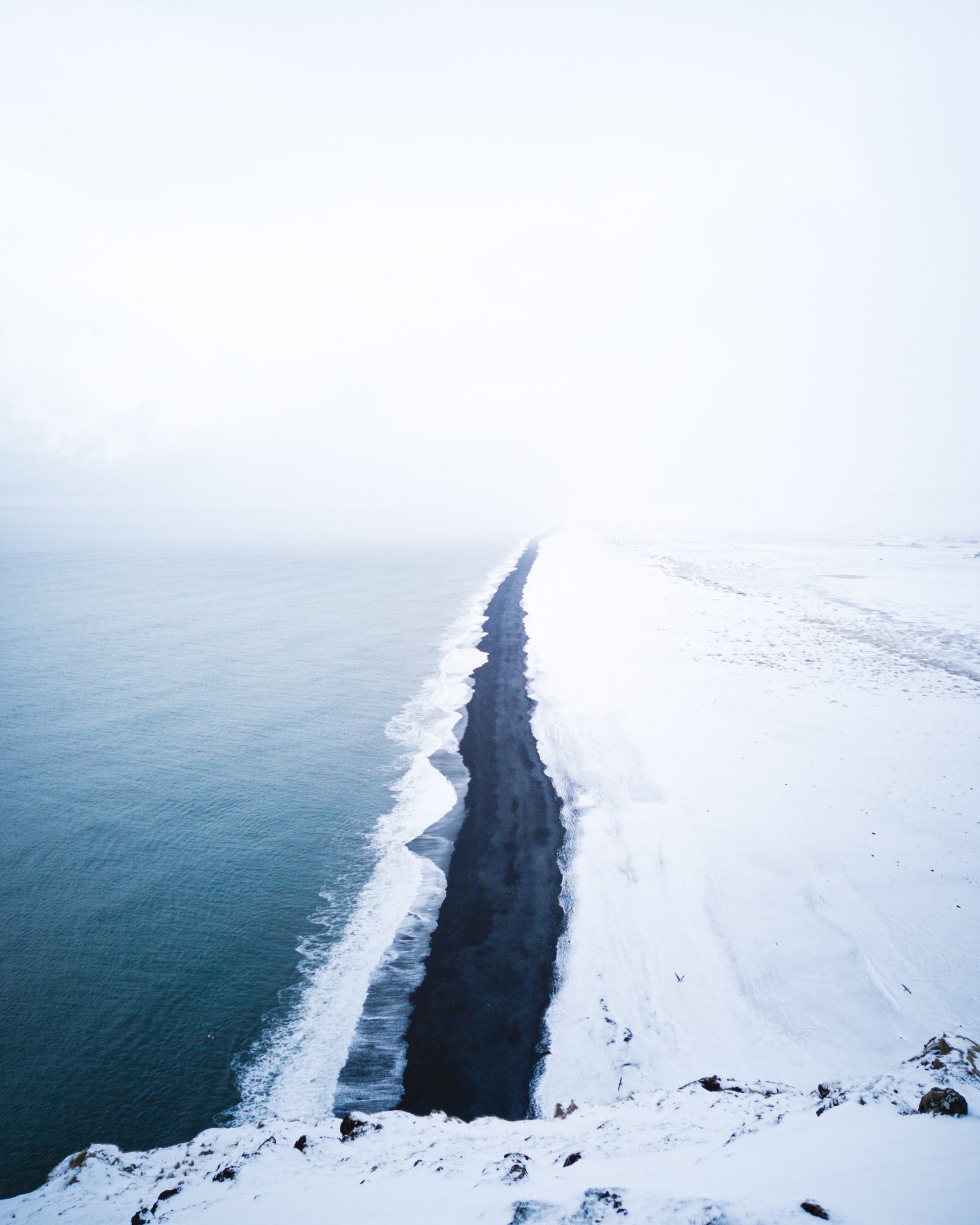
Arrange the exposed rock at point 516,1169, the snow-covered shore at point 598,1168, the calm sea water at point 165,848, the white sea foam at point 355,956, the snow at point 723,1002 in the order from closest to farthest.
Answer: the snow-covered shore at point 598,1168, the snow at point 723,1002, the exposed rock at point 516,1169, the white sea foam at point 355,956, the calm sea water at point 165,848

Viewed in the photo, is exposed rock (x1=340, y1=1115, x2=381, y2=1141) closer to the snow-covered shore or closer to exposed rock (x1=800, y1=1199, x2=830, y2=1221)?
the snow-covered shore

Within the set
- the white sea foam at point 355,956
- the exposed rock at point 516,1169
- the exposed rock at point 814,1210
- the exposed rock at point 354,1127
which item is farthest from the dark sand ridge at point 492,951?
the exposed rock at point 814,1210

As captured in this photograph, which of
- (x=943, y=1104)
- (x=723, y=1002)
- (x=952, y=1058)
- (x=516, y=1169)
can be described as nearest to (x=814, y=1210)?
(x=943, y=1104)

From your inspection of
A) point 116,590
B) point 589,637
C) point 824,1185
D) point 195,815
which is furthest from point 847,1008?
point 116,590

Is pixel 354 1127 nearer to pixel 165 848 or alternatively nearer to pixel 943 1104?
pixel 943 1104

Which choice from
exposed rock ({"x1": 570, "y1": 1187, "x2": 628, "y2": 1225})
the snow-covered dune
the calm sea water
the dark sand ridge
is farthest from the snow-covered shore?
the calm sea water

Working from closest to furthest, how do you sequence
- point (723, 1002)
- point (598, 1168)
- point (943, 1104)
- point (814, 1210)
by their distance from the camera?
point (814, 1210) → point (943, 1104) → point (598, 1168) → point (723, 1002)

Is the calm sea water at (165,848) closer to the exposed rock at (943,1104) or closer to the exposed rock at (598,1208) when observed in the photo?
the exposed rock at (598,1208)
